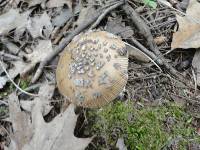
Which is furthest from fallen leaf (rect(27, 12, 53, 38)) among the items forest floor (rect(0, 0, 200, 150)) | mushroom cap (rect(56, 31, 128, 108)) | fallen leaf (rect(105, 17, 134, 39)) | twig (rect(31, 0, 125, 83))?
mushroom cap (rect(56, 31, 128, 108))

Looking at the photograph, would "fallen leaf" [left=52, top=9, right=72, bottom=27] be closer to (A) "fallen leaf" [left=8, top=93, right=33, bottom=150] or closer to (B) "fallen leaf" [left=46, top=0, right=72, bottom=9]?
(B) "fallen leaf" [left=46, top=0, right=72, bottom=9]

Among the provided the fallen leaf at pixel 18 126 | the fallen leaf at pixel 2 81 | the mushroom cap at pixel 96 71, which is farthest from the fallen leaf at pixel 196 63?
the fallen leaf at pixel 2 81

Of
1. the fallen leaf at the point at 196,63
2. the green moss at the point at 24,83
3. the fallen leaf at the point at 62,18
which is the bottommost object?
the green moss at the point at 24,83

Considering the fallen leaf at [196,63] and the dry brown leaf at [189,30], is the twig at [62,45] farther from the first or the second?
the fallen leaf at [196,63]

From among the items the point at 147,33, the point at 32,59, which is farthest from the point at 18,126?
the point at 147,33

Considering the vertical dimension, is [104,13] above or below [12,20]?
above

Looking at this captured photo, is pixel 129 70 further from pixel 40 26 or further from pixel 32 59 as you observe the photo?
pixel 40 26

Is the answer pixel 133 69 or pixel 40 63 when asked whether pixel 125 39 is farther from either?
pixel 40 63
